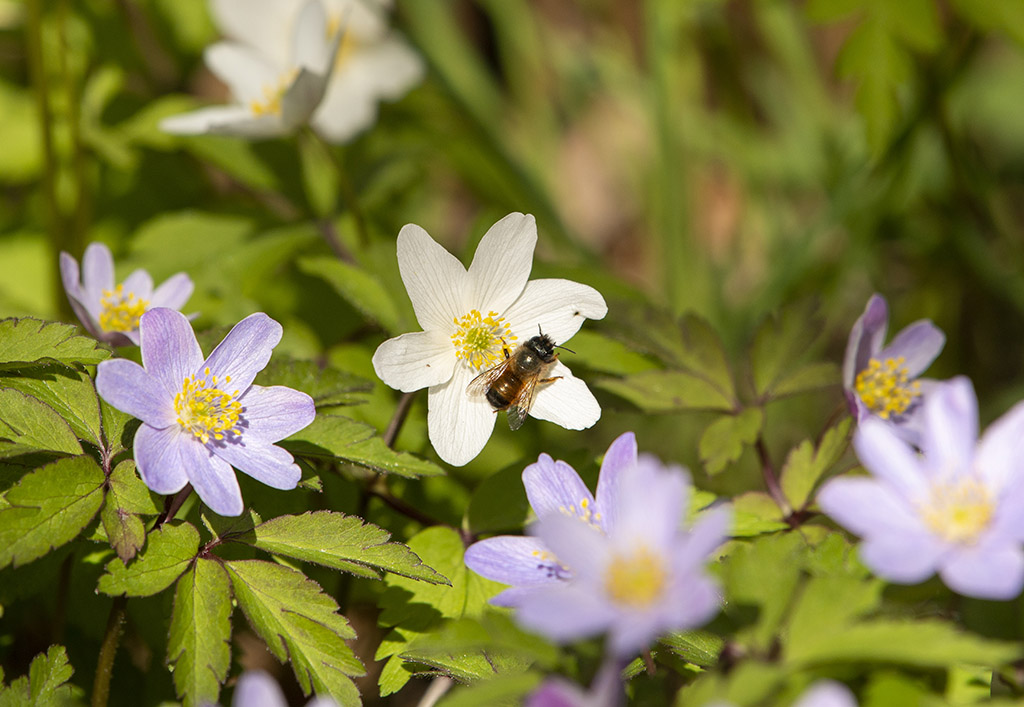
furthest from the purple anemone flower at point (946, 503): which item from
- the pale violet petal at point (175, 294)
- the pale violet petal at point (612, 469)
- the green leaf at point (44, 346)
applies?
the pale violet petal at point (175, 294)

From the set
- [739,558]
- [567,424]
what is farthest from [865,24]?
[739,558]

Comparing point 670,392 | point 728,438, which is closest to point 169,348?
point 670,392

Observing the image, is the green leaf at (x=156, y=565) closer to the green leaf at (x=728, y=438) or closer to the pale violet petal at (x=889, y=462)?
the green leaf at (x=728, y=438)

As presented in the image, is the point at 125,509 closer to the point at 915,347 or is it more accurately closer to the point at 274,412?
the point at 274,412

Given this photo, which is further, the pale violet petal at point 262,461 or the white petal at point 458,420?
the white petal at point 458,420

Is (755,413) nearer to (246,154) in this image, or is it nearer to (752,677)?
(752,677)

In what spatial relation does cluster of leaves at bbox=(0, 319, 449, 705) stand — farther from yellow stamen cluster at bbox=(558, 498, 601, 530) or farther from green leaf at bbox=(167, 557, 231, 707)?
yellow stamen cluster at bbox=(558, 498, 601, 530)
